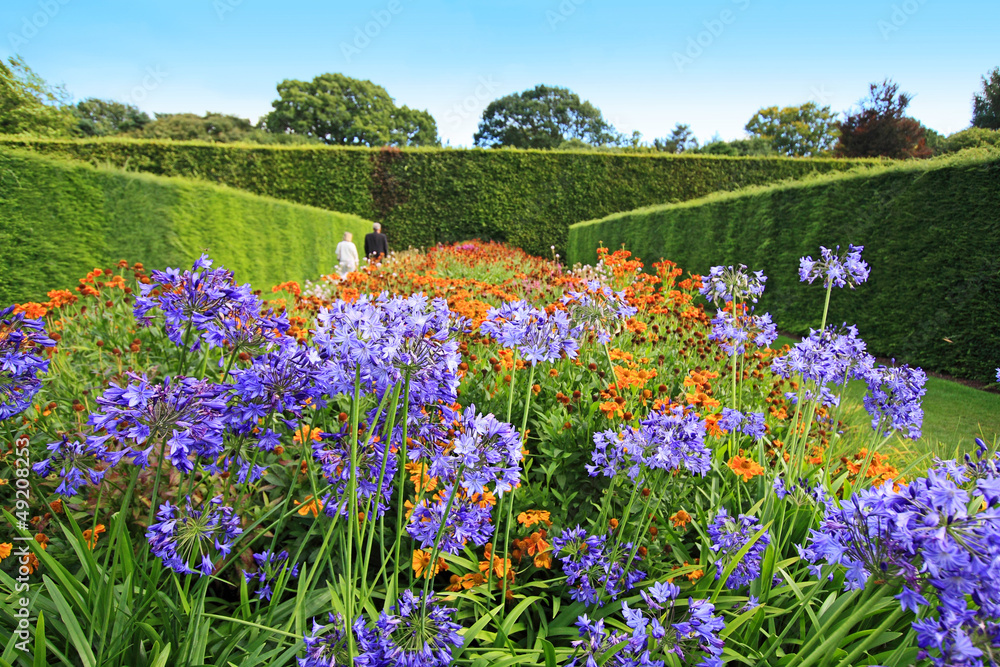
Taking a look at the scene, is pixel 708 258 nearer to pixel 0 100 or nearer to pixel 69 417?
pixel 69 417

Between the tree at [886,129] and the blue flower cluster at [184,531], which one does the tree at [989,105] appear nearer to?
the tree at [886,129]

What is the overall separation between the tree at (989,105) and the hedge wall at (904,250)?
2726 cm

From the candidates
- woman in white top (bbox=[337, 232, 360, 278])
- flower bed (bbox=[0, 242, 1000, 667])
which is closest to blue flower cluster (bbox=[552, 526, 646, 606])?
flower bed (bbox=[0, 242, 1000, 667])

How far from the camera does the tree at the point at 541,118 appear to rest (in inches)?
1873

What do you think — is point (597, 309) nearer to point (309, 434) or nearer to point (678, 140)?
point (309, 434)

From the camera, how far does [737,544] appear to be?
5.85 ft

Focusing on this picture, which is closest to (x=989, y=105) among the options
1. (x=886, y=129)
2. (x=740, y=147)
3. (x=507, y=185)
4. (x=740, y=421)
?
(x=886, y=129)

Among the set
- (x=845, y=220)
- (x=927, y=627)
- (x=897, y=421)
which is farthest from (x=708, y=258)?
(x=927, y=627)

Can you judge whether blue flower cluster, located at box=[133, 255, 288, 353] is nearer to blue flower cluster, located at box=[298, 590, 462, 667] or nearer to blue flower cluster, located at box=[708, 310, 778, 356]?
blue flower cluster, located at box=[298, 590, 462, 667]

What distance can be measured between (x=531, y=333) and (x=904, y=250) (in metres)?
7.80

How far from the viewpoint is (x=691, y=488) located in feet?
7.25

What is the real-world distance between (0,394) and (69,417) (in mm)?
1415

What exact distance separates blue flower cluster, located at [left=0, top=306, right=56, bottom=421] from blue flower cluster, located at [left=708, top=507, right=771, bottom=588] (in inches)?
85.6

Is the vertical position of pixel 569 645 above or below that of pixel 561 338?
below
